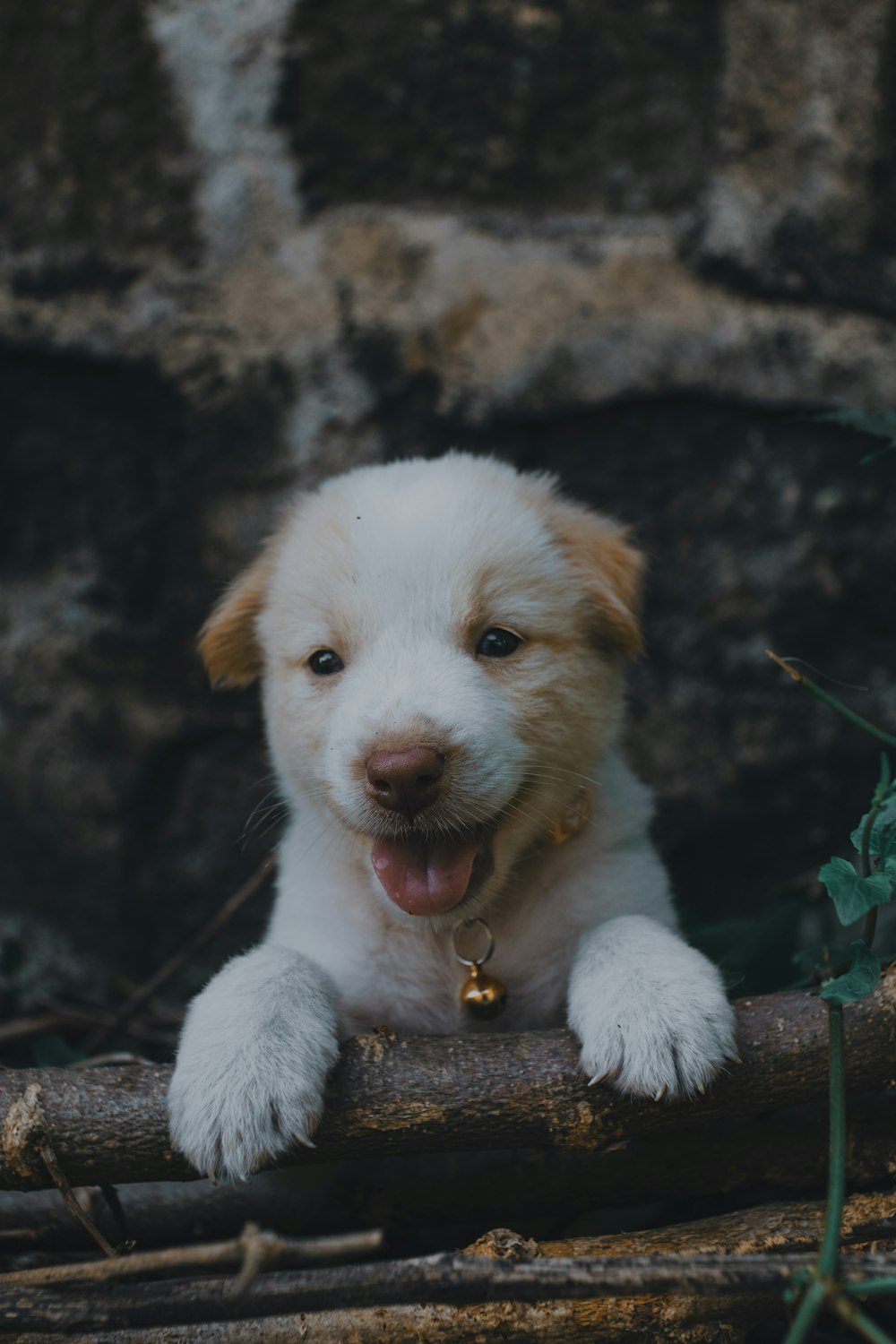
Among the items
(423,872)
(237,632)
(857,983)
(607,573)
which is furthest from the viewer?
(237,632)

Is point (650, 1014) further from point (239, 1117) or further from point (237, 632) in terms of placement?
point (237, 632)

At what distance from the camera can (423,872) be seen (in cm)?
211

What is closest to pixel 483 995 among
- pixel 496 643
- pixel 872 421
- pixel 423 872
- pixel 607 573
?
pixel 423 872

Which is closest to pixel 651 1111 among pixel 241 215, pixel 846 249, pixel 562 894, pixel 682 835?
pixel 562 894

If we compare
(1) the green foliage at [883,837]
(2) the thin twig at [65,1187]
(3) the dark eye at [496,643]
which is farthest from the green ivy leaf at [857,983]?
Result: (2) the thin twig at [65,1187]

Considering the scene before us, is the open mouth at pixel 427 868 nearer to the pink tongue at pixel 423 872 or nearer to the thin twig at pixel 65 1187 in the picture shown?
the pink tongue at pixel 423 872

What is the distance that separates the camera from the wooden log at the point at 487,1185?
1851 mm

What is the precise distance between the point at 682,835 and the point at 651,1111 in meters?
1.67

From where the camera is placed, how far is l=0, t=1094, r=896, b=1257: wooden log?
185 cm

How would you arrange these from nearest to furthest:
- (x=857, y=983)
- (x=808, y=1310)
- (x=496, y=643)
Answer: (x=808, y=1310), (x=857, y=983), (x=496, y=643)

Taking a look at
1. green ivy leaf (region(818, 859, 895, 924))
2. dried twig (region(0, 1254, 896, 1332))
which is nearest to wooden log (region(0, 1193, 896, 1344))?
dried twig (region(0, 1254, 896, 1332))

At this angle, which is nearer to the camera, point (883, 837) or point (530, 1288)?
point (530, 1288)

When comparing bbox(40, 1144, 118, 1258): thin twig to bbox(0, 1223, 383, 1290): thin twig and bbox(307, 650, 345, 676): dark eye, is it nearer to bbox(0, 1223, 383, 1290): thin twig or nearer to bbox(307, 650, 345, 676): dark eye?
bbox(0, 1223, 383, 1290): thin twig

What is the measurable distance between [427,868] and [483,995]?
0.29 m
